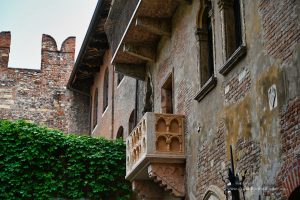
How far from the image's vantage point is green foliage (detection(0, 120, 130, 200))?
15016mm

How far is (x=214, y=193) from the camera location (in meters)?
9.88

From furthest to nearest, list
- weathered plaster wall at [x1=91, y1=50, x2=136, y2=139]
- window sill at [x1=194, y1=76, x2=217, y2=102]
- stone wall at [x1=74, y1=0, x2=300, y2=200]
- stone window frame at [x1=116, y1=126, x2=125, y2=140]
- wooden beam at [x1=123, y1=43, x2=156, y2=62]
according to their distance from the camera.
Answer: stone window frame at [x1=116, y1=126, x2=125, y2=140] → weathered plaster wall at [x1=91, y1=50, x2=136, y2=139] → wooden beam at [x1=123, y1=43, x2=156, y2=62] → window sill at [x1=194, y1=76, x2=217, y2=102] → stone wall at [x1=74, y1=0, x2=300, y2=200]

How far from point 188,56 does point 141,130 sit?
1.87 meters

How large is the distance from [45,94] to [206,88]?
17599mm

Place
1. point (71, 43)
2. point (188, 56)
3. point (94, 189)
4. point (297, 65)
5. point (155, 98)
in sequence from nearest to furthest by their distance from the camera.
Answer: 1. point (297, 65)
2. point (188, 56)
3. point (155, 98)
4. point (94, 189)
5. point (71, 43)

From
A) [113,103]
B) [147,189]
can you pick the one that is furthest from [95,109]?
[147,189]

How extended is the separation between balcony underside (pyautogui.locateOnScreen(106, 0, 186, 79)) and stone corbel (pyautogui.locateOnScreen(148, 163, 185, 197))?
11.3 feet

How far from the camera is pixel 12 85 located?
26.8m

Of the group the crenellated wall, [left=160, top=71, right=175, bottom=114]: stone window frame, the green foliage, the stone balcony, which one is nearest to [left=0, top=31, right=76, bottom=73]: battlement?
the crenellated wall

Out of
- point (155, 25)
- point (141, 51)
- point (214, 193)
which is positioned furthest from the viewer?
point (141, 51)

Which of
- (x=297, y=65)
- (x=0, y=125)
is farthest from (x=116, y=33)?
(x=297, y=65)

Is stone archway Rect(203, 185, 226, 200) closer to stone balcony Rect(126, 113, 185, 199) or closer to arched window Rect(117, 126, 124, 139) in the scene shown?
stone balcony Rect(126, 113, 185, 199)

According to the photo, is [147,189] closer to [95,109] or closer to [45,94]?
[95,109]

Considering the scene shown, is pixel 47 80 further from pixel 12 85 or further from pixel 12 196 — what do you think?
pixel 12 196
